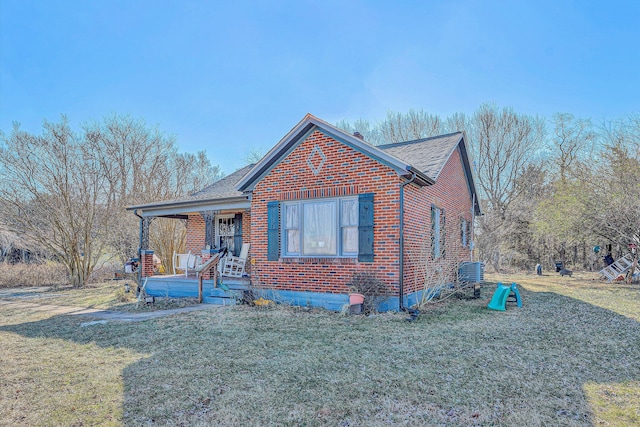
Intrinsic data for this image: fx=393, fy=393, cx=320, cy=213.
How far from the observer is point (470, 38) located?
12.3m

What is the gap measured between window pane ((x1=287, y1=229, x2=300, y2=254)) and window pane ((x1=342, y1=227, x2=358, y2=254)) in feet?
3.99

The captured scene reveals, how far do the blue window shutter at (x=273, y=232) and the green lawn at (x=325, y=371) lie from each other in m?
2.03

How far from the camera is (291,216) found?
9688mm

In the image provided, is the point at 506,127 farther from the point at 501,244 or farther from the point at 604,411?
the point at 604,411

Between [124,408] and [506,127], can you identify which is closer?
[124,408]

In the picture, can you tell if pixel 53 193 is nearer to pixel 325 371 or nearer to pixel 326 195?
pixel 326 195

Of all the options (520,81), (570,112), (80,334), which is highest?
(570,112)

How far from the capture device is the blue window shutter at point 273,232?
9.70 metres

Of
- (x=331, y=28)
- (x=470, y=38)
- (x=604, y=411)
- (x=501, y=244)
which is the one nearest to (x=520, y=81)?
(x=470, y=38)

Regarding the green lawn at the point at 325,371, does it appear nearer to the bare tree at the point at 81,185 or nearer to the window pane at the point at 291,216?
Answer: the window pane at the point at 291,216

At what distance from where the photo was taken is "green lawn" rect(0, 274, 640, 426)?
3590 mm

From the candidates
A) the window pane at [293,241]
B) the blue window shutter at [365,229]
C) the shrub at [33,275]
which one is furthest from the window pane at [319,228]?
the shrub at [33,275]

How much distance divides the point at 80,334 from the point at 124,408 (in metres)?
4.11

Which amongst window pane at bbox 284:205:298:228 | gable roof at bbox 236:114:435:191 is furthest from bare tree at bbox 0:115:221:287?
window pane at bbox 284:205:298:228
